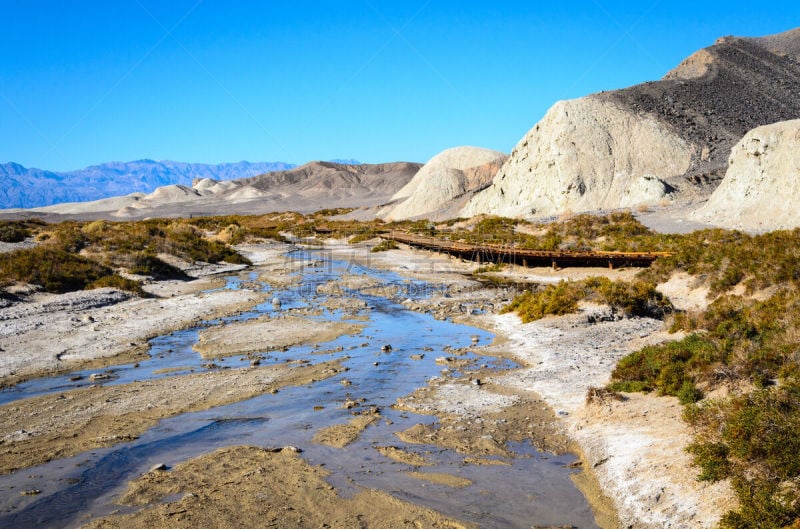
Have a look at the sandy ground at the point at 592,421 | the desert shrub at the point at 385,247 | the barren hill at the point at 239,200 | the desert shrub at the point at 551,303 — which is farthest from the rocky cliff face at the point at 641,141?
the barren hill at the point at 239,200

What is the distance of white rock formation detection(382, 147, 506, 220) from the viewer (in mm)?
92125

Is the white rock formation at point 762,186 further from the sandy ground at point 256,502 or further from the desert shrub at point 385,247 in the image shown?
the sandy ground at point 256,502

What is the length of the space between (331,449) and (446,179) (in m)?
89.2

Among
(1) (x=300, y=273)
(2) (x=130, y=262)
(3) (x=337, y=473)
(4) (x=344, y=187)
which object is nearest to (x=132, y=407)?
(3) (x=337, y=473)

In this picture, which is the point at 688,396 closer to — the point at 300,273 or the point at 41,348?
the point at 41,348

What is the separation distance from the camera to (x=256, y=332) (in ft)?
59.5

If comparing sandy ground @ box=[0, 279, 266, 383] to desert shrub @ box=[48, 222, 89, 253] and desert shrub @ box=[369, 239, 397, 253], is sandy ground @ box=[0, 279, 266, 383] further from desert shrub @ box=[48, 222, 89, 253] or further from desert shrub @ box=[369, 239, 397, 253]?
desert shrub @ box=[369, 239, 397, 253]

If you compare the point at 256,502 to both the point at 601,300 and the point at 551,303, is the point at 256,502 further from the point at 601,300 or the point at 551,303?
the point at 601,300

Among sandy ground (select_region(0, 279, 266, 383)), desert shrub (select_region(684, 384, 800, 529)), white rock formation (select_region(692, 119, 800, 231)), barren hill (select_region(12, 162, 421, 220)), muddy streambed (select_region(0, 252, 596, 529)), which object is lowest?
muddy streambed (select_region(0, 252, 596, 529))

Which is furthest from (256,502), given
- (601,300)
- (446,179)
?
(446,179)

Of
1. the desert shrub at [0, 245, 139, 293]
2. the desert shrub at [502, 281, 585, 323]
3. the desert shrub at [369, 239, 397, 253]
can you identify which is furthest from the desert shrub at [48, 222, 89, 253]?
the desert shrub at [502, 281, 585, 323]

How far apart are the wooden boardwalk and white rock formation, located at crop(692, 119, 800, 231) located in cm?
864

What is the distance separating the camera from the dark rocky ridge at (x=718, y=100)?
58.7 m

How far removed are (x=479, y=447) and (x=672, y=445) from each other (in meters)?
2.74
